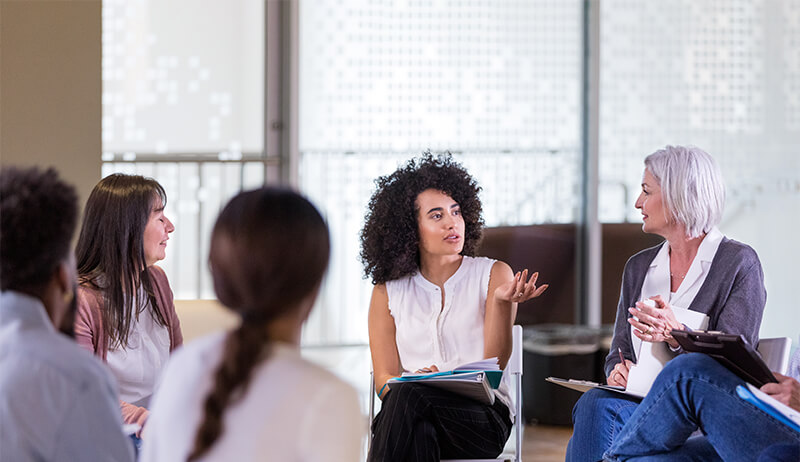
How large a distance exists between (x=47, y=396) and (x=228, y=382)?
0.28 meters

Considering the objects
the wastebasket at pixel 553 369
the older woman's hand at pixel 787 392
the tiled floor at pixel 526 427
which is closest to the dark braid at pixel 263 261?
the older woman's hand at pixel 787 392

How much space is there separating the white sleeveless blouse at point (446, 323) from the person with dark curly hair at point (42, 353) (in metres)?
1.40

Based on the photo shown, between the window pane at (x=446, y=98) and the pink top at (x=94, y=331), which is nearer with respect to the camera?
the pink top at (x=94, y=331)

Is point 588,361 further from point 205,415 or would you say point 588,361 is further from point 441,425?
point 205,415

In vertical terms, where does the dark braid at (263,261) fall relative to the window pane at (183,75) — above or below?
below

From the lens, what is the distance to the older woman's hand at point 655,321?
84.1 inches

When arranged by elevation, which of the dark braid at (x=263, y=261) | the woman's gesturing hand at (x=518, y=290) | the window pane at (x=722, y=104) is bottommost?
the woman's gesturing hand at (x=518, y=290)

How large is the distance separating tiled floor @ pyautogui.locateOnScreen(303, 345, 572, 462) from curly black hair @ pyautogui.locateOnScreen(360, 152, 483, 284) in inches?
15.5

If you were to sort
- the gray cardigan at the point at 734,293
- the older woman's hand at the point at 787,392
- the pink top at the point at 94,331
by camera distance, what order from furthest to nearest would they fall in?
the gray cardigan at the point at 734,293, the pink top at the point at 94,331, the older woman's hand at the point at 787,392

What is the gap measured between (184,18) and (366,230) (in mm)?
2225

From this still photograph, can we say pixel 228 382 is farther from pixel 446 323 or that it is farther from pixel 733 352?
pixel 446 323

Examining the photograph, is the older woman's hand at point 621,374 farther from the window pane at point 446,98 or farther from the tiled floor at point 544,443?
the window pane at point 446,98

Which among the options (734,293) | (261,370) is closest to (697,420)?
(734,293)

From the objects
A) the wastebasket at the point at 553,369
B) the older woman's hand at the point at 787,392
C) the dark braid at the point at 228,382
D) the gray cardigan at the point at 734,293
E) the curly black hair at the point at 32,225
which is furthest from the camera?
the wastebasket at the point at 553,369
